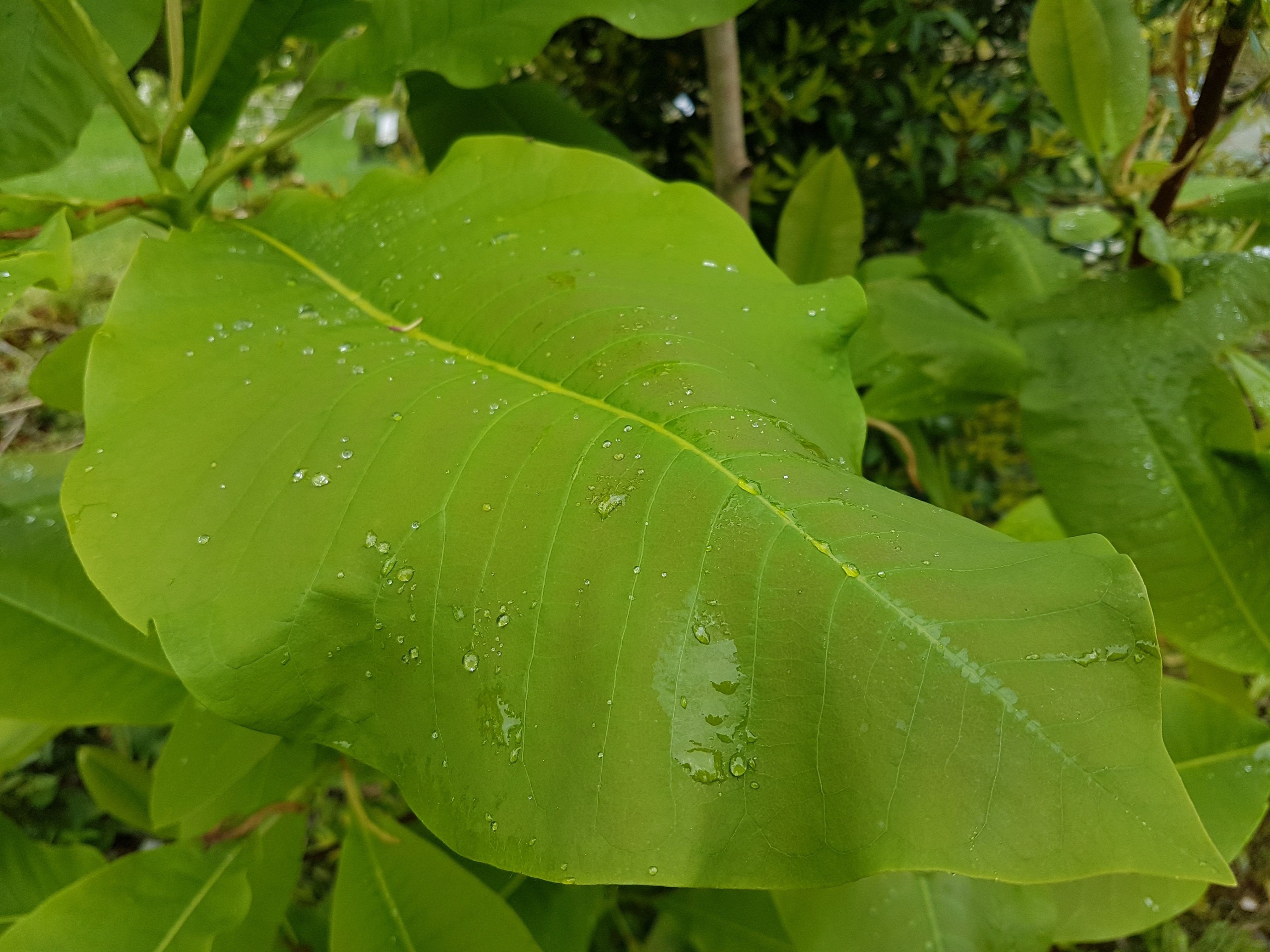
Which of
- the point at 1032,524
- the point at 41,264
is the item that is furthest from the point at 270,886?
the point at 1032,524

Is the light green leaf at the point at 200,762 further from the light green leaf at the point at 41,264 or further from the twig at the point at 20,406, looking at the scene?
the twig at the point at 20,406

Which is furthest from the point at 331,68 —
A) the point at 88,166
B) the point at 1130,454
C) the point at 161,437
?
the point at 88,166

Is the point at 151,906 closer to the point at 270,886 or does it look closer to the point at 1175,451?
the point at 270,886

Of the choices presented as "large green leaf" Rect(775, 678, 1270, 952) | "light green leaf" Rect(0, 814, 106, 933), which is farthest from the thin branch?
"light green leaf" Rect(0, 814, 106, 933)

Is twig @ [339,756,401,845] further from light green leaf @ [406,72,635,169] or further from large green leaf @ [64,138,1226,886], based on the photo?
light green leaf @ [406,72,635,169]

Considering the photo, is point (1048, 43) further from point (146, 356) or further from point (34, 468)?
point (34, 468)

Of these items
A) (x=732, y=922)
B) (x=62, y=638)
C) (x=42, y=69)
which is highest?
(x=42, y=69)
